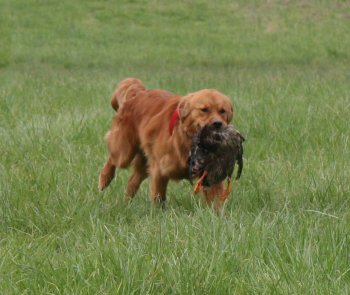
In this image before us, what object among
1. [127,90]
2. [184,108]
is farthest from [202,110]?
[127,90]

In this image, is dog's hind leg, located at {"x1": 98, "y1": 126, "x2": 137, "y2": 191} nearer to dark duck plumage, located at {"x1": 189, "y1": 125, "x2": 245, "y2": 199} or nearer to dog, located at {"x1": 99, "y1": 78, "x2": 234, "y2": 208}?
dog, located at {"x1": 99, "y1": 78, "x2": 234, "y2": 208}

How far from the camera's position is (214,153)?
214 inches

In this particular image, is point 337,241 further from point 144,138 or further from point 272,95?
point 272,95

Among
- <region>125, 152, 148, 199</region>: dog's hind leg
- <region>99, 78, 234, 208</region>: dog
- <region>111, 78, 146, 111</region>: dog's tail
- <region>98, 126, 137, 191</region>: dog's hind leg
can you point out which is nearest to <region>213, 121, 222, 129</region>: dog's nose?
<region>99, 78, 234, 208</region>: dog

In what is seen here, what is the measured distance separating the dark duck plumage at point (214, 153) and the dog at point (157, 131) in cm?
9

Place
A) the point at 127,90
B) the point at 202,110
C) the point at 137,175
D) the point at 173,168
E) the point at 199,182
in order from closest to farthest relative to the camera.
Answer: the point at 199,182, the point at 202,110, the point at 173,168, the point at 137,175, the point at 127,90

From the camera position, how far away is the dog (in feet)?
18.3

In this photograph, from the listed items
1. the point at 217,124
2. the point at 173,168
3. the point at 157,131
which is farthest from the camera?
the point at 157,131

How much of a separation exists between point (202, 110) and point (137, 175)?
3.70 feet

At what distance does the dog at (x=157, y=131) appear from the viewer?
5582 mm

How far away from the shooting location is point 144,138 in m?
6.18

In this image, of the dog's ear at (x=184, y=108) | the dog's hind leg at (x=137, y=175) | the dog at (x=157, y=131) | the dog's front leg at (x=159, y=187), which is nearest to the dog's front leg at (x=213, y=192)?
the dog at (x=157, y=131)

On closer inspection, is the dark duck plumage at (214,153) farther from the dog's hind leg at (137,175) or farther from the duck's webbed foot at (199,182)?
the dog's hind leg at (137,175)

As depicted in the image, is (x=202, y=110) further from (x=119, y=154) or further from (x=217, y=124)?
(x=119, y=154)
